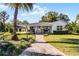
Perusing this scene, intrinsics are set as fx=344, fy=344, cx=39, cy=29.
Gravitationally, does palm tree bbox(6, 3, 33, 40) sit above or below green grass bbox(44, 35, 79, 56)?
above

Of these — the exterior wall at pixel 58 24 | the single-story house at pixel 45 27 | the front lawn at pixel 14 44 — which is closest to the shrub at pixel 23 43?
the front lawn at pixel 14 44

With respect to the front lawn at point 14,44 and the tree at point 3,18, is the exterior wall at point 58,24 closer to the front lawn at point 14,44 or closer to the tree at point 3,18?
the front lawn at point 14,44

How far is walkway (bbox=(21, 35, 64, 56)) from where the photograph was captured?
10.2 feet

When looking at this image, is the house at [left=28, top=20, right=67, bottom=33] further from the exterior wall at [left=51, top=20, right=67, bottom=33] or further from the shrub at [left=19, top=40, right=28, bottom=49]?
the shrub at [left=19, top=40, right=28, bottom=49]

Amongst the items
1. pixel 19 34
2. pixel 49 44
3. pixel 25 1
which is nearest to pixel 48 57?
pixel 49 44

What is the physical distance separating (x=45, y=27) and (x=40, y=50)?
21 cm

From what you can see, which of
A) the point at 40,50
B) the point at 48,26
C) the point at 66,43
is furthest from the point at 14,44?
the point at 66,43

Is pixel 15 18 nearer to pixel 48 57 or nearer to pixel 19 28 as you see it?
pixel 19 28

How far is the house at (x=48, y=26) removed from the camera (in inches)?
123

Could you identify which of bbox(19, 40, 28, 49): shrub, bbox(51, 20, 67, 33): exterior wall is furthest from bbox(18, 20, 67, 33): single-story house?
bbox(19, 40, 28, 49): shrub

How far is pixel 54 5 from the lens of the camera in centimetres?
311

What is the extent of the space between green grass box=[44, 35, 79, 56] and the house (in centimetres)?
6

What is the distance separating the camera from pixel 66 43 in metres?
3.11

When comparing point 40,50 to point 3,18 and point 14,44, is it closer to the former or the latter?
point 14,44
